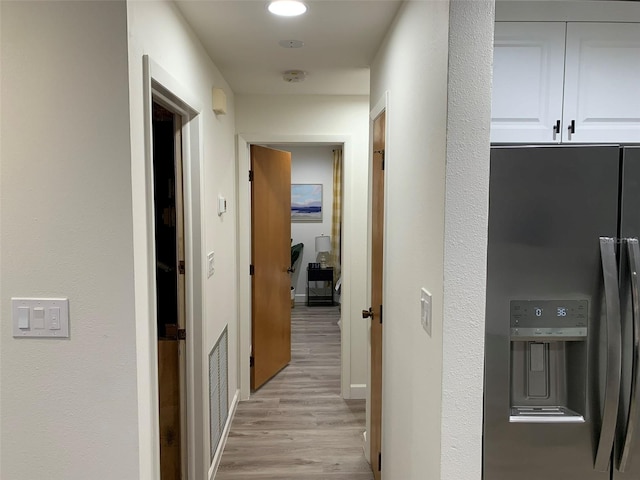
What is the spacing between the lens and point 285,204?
4.33 m

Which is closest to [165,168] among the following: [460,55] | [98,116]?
[98,116]

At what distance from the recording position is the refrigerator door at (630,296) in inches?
60.4

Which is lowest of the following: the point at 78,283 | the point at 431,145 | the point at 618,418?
the point at 618,418

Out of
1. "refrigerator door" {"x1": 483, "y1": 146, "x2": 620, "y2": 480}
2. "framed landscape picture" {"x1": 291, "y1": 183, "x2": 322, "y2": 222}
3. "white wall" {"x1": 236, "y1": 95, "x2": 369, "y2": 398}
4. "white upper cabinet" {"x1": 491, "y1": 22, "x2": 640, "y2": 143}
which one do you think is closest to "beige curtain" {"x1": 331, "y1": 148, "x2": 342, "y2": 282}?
"framed landscape picture" {"x1": 291, "y1": 183, "x2": 322, "y2": 222}

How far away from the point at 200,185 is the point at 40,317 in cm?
109

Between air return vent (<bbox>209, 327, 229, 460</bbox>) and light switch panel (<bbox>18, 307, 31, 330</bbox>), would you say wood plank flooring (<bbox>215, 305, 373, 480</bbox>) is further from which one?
light switch panel (<bbox>18, 307, 31, 330</bbox>)

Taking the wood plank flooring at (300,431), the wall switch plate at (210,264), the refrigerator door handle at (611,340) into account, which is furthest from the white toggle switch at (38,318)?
the refrigerator door handle at (611,340)

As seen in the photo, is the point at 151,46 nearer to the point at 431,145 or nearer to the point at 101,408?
the point at 431,145

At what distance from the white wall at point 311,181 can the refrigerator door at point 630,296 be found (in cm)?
558

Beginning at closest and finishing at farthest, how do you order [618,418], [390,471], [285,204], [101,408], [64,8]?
[64,8]
[101,408]
[618,418]
[390,471]
[285,204]

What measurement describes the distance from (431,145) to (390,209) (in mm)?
768

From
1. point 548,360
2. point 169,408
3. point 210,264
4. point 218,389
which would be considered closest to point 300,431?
point 218,389

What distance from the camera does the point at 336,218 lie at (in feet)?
23.1

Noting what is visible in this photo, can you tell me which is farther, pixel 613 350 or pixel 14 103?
pixel 613 350
